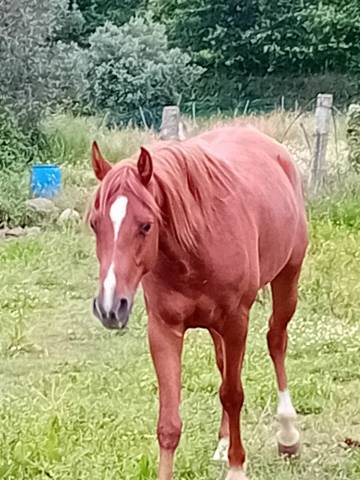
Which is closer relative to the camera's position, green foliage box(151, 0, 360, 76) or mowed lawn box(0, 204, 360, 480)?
mowed lawn box(0, 204, 360, 480)

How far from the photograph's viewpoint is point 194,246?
2.95 metres

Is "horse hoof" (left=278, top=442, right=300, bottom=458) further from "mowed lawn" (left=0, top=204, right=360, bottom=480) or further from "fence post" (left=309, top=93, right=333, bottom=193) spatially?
"fence post" (left=309, top=93, right=333, bottom=193)

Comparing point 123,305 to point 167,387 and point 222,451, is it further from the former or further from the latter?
point 222,451

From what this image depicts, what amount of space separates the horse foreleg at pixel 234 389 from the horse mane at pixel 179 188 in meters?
0.37

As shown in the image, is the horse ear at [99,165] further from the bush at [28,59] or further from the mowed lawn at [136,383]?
the bush at [28,59]

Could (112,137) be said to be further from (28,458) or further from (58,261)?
(28,458)

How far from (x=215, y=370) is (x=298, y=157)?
4.88m

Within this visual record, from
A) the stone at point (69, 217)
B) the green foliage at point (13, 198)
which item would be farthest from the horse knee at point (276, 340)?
the green foliage at point (13, 198)

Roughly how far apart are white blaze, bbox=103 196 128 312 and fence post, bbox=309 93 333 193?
6.16 m

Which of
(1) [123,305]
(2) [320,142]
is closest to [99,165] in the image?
(1) [123,305]

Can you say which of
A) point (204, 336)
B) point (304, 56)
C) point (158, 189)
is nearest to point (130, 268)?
point (158, 189)

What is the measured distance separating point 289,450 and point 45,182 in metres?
5.72

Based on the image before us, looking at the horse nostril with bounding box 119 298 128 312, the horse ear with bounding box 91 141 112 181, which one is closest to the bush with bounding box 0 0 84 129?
the horse ear with bounding box 91 141 112 181

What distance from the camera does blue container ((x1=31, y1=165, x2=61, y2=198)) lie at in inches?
356
